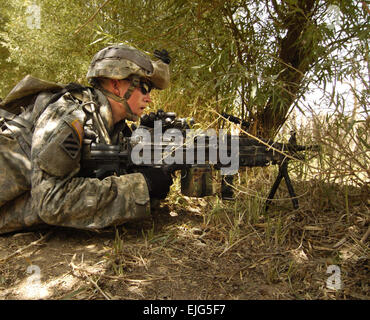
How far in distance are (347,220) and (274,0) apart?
7.52 ft

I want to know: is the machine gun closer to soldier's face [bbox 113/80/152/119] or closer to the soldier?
the soldier

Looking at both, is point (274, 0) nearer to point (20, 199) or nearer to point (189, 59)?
point (189, 59)

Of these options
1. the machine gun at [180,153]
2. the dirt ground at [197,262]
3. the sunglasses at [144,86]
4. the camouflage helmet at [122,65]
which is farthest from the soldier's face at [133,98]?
the dirt ground at [197,262]

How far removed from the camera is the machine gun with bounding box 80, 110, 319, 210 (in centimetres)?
260

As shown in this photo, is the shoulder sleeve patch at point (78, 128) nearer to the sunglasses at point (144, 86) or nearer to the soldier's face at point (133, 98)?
the soldier's face at point (133, 98)

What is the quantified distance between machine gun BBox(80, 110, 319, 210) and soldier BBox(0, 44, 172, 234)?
0.12 metres

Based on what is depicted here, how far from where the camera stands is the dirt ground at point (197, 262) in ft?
5.86

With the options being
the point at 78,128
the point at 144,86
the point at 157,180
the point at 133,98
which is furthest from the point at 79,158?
the point at 144,86


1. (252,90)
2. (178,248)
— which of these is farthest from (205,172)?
(252,90)

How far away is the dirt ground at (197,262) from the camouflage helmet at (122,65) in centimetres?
138

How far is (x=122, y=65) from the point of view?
2.92 metres

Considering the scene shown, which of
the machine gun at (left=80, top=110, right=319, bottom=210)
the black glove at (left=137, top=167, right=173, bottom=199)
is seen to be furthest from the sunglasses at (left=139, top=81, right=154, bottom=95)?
the black glove at (left=137, top=167, right=173, bottom=199)

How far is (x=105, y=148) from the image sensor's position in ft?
8.39
